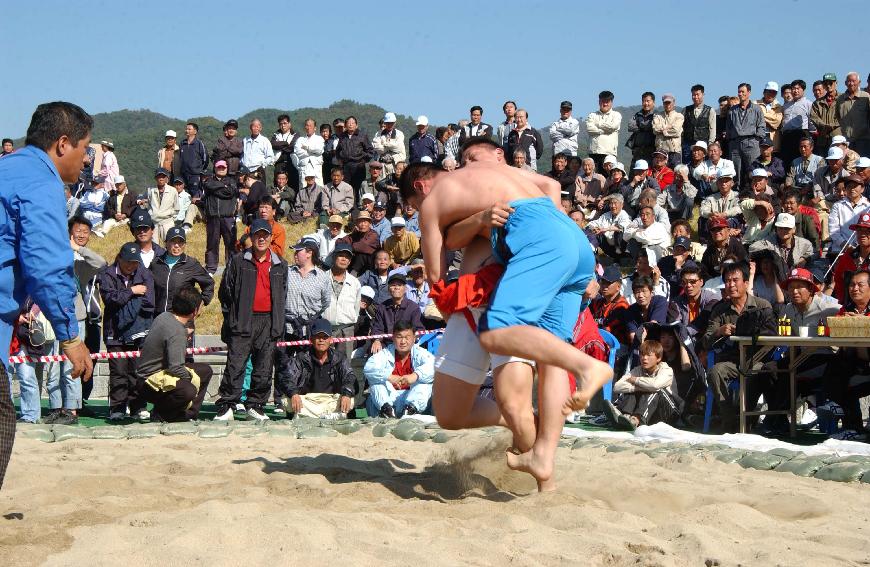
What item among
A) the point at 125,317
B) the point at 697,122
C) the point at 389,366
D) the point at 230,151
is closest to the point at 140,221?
the point at 125,317

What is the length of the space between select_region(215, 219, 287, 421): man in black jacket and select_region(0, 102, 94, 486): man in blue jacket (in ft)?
17.9

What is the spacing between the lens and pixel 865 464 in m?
5.70

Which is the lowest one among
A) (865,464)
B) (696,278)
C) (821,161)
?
(865,464)

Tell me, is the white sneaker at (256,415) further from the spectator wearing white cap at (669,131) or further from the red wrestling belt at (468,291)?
the spectator wearing white cap at (669,131)

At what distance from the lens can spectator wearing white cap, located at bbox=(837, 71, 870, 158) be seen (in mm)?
13930

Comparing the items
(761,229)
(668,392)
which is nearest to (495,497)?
(668,392)

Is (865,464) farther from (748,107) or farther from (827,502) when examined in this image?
(748,107)

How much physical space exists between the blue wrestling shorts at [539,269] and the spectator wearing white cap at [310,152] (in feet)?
42.2

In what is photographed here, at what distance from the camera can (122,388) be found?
30.5ft

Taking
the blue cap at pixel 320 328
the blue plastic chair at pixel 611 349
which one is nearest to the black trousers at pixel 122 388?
the blue cap at pixel 320 328

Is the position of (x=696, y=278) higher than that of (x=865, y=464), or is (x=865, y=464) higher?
(x=696, y=278)

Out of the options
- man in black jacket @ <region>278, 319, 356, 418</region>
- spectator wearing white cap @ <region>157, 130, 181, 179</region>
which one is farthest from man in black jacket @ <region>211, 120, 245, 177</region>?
man in black jacket @ <region>278, 319, 356, 418</region>

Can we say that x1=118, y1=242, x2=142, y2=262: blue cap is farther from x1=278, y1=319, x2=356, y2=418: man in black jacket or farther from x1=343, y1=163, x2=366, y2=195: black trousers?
x1=343, y1=163, x2=366, y2=195: black trousers

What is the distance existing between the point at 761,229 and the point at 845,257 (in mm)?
1854
